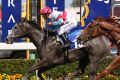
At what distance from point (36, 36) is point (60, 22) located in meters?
0.72

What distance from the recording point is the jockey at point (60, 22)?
12.0 m

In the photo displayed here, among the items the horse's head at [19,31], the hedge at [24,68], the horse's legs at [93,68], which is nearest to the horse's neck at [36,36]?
the horse's head at [19,31]

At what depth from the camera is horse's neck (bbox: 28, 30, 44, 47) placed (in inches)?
487

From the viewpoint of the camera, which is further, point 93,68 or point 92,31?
point 93,68

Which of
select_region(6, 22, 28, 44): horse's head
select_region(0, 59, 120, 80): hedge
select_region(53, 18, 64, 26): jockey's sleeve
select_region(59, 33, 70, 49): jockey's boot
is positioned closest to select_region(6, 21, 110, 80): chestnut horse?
select_region(6, 22, 28, 44): horse's head

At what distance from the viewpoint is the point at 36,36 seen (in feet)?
40.8

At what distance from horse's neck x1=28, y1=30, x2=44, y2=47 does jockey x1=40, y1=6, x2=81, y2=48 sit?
1.15 feet

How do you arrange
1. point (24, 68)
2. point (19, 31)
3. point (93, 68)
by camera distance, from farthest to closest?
1. point (24, 68)
2. point (19, 31)
3. point (93, 68)

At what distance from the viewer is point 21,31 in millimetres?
12531

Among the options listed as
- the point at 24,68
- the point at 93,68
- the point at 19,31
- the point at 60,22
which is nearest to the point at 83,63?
the point at 93,68

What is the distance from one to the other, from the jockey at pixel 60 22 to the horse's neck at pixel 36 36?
350 millimetres

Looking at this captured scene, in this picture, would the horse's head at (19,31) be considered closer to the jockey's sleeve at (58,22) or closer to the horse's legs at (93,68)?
the jockey's sleeve at (58,22)

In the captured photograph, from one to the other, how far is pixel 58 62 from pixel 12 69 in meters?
3.06

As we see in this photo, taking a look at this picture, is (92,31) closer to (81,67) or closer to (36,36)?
(81,67)
